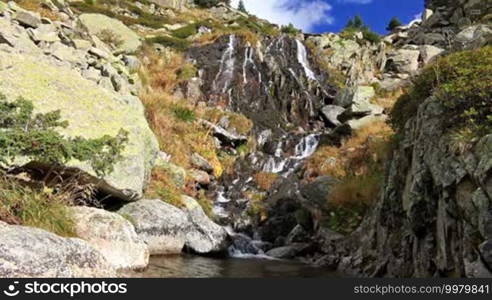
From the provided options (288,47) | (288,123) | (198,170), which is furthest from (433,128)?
(288,47)

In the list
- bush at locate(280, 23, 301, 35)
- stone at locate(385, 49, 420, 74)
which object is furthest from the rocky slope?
bush at locate(280, 23, 301, 35)

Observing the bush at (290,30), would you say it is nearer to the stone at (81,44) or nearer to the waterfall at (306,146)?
the waterfall at (306,146)

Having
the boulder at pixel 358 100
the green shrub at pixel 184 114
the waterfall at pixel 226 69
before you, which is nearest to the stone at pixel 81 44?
the green shrub at pixel 184 114

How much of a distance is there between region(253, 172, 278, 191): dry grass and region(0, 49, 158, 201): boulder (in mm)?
8310

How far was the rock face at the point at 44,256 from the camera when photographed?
6107 millimetres

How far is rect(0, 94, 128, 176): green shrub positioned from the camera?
9180 millimetres

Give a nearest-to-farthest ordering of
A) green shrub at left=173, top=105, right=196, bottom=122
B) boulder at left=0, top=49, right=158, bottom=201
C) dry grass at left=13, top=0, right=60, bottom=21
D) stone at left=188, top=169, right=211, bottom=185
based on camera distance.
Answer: boulder at left=0, top=49, right=158, bottom=201
stone at left=188, top=169, right=211, bottom=185
dry grass at left=13, top=0, right=60, bottom=21
green shrub at left=173, top=105, right=196, bottom=122

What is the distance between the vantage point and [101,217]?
971cm

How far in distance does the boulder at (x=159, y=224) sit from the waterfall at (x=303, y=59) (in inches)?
869

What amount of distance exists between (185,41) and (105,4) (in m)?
17.6

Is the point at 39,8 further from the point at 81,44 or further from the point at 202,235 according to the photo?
the point at 202,235

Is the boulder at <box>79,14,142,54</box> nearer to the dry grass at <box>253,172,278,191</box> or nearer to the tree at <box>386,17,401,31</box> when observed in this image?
the dry grass at <box>253,172,278,191</box>

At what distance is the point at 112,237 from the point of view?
957 cm

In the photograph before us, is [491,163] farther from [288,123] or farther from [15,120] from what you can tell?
[288,123]
